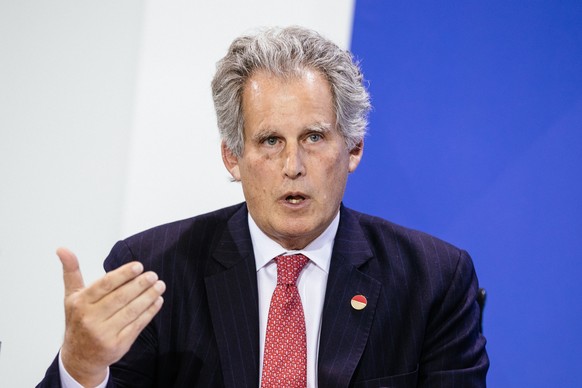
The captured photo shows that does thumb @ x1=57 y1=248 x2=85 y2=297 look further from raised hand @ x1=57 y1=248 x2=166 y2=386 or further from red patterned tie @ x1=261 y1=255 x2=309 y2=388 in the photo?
red patterned tie @ x1=261 y1=255 x2=309 y2=388

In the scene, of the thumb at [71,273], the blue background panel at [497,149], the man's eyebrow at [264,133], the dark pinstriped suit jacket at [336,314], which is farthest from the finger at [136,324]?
the blue background panel at [497,149]

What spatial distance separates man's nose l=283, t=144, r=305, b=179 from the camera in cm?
195

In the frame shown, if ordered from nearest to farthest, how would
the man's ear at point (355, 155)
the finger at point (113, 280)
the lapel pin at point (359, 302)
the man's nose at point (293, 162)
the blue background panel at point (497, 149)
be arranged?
the finger at point (113, 280)
the man's nose at point (293, 162)
the lapel pin at point (359, 302)
the man's ear at point (355, 155)
the blue background panel at point (497, 149)

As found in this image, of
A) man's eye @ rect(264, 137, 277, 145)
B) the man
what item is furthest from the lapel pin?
man's eye @ rect(264, 137, 277, 145)

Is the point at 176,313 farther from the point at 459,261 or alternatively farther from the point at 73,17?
the point at 73,17

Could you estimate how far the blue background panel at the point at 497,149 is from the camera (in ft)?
8.96

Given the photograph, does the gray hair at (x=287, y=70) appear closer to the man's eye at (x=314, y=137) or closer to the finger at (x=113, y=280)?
the man's eye at (x=314, y=137)

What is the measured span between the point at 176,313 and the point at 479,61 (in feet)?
5.04

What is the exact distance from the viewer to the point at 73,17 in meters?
2.85

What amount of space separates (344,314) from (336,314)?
2 cm

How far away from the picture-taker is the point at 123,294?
158 centimetres

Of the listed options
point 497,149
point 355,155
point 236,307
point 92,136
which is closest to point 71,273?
point 236,307

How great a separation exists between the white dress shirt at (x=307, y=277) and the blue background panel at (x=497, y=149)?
2.59 ft

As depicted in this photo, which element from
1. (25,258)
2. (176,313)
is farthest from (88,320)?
(25,258)
